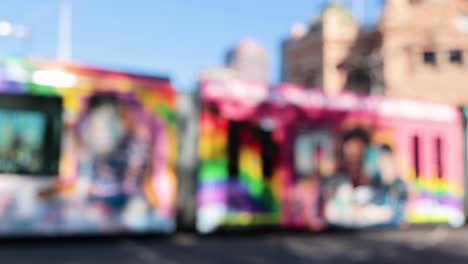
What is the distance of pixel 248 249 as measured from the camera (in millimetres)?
6988

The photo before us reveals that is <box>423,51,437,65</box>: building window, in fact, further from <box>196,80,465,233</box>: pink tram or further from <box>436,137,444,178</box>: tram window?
<box>436,137,444,178</box>: tram window

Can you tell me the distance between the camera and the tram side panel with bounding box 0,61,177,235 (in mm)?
6949

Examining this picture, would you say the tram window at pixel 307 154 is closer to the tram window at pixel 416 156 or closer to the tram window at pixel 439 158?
the tram window at pixel 416 156

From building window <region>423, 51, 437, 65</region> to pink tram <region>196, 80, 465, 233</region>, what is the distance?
67.6ft

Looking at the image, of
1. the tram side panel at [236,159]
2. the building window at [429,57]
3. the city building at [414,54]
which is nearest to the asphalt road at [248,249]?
the tram side panel at [236,159]

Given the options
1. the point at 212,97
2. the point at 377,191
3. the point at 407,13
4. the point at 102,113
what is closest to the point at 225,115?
the point at 212,97

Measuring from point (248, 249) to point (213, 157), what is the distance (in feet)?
5.46

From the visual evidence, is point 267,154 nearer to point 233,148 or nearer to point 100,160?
point 233,148

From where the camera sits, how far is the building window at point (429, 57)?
94.1 ft

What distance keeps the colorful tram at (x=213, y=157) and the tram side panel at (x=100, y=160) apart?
0.02 meters

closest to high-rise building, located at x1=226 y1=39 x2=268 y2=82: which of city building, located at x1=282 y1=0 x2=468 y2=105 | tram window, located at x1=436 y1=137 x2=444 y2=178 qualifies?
city building, located at x1=282 y1=0 x2=468 y2=105

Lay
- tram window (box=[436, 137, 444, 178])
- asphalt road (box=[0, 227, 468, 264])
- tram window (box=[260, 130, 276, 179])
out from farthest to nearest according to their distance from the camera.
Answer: tram window (box=[436, 137, 444, 178])
tram window (box=[260, 130, 276, 179])
asphalt road (box=[0, 227, 468, 264])

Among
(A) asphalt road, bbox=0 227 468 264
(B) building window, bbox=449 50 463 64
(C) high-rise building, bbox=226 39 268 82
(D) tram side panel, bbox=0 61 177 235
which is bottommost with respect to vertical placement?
(A) asphalt road, bbox=0 227 468 264

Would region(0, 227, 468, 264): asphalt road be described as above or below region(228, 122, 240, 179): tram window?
below
